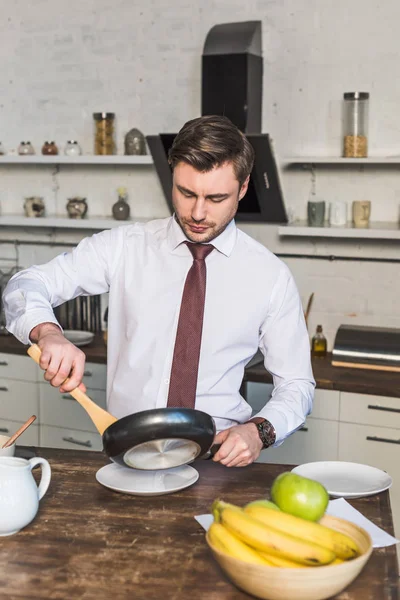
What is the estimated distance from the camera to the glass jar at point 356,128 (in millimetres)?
3705

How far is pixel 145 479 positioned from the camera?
184 cm

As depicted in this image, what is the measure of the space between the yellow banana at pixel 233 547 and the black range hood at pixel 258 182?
255cm

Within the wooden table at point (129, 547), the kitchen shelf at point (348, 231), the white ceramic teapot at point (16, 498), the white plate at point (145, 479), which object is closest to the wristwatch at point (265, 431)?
the wooden table at point (129, 547)

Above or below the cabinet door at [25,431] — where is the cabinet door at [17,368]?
above

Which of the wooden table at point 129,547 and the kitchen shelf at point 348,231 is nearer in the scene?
the wooden table at point 129,547

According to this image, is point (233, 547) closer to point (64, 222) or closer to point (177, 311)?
point (177, 311)

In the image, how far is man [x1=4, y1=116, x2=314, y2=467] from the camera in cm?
219

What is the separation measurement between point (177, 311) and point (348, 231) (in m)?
1.60

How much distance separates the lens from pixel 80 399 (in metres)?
1.78

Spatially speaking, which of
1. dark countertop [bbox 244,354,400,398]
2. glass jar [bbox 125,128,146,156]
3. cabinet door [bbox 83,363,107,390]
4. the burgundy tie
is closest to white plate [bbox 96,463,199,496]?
the burgundy tie

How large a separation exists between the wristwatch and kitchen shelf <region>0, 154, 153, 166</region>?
7.35 feet

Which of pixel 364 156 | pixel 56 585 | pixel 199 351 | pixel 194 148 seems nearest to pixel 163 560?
pixel 56 585

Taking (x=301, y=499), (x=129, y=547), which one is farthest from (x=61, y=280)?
(x=301, y=499)

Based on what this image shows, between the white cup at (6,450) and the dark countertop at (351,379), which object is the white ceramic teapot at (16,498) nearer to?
the white cup at (6,450)
